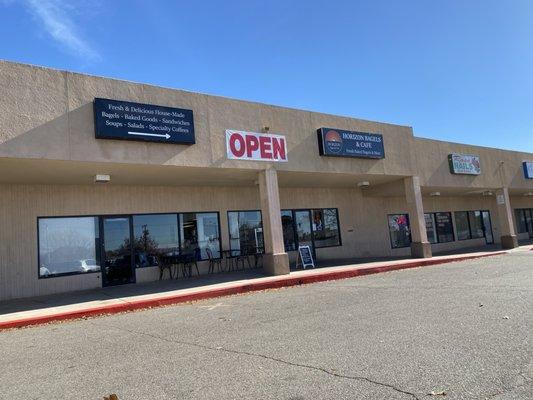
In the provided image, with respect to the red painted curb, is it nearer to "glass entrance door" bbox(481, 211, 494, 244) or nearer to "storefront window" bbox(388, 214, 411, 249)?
"storefront window" bbox(388, 214, 411, 249)

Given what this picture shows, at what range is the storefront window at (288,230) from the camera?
20.4m

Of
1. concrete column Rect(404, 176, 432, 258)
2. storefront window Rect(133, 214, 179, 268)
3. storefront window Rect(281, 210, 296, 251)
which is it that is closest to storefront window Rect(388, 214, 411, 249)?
concrete column Rect(404, 176, 432, 258)

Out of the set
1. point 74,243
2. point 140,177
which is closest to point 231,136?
point 140,177

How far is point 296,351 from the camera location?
6.21m

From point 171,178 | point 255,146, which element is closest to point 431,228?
point 255,146

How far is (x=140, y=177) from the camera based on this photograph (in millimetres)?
15078

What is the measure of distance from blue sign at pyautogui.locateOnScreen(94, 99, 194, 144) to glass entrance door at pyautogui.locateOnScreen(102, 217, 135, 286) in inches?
158

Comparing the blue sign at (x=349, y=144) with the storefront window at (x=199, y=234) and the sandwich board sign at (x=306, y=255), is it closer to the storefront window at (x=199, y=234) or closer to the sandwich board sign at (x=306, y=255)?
the sandwich board sign at (x=306, y=255)

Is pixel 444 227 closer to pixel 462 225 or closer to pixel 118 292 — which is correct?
pixel 462 225

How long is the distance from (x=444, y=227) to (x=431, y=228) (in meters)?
1.23

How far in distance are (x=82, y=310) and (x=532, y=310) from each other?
8865 mm

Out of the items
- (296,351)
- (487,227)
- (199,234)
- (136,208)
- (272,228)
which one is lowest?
(296,351)

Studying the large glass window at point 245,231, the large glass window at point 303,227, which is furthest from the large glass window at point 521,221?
the large glass window at point 245,231

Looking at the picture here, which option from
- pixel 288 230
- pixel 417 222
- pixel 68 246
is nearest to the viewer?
pixel 68 246
